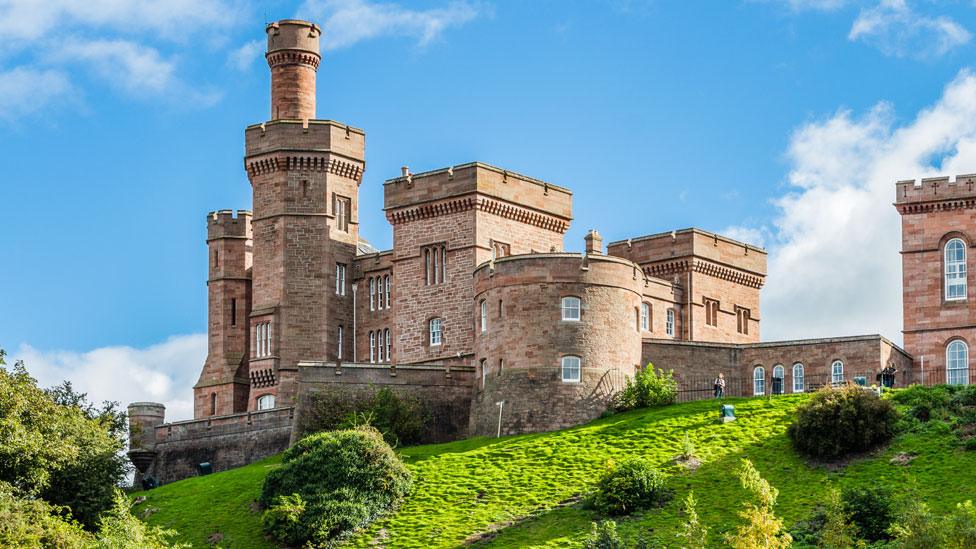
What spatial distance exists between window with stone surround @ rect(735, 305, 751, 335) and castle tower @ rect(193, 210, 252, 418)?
23.6 metres

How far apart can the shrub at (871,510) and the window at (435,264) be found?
2896cm

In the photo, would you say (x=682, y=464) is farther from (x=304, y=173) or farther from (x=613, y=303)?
(x=304, y=173)

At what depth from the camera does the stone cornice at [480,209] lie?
87062 millimetres

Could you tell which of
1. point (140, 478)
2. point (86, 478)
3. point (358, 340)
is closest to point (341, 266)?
point (358, 340)

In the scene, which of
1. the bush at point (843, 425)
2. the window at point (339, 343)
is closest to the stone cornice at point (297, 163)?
the window at point (339, 343)

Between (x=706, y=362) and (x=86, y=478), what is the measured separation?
2579 cm

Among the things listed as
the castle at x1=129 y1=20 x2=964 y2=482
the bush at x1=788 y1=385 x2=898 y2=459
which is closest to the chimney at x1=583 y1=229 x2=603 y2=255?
the castle at x1=129 y1=20 x2=964 y2=482

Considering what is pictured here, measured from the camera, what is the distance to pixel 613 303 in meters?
78.6

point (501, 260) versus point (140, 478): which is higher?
point (501, 260)

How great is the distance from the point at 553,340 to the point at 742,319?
72.8 ft

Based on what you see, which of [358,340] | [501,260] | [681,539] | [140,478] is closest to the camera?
[681,539]

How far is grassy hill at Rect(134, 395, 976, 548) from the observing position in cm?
6531

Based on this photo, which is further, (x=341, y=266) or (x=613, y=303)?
(x=341, y=266)

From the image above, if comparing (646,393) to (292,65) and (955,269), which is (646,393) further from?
(292,65)
